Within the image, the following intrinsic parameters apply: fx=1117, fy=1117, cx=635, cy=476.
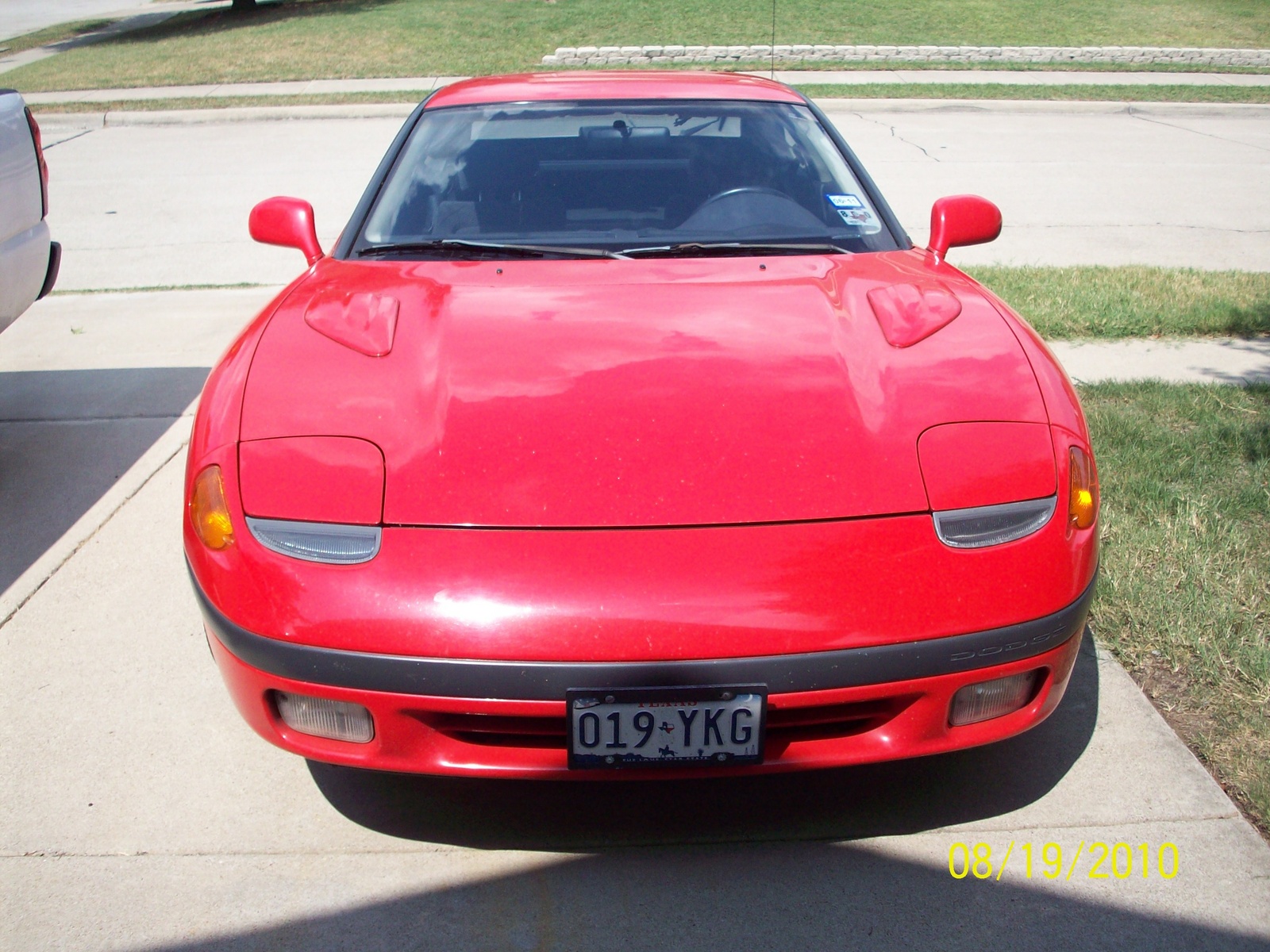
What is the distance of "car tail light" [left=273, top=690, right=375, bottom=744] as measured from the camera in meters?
1.94

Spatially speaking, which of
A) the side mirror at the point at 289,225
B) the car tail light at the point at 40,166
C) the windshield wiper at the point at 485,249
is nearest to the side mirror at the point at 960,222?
the windshield wiper at the point at 485,249

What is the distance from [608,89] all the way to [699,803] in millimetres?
2212

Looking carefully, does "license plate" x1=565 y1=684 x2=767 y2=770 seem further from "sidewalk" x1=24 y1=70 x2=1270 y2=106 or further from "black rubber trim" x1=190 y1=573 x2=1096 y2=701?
"sidewalk" x1=24 y1=70 x2=1270 y2=106

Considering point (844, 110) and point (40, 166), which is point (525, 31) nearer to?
point (844, 110)

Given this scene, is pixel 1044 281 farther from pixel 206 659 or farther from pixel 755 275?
pixel 206 659

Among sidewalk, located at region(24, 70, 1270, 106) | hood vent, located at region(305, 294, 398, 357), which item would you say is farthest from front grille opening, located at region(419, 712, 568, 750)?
sidewalk, located at region(24, 70, 1270, 106)

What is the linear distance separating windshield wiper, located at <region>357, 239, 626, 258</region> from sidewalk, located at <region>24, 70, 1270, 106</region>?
36.9 ft

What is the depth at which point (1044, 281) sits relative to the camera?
603 cm

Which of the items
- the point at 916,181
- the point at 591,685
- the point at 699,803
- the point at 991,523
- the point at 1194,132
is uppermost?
the point at 991,523

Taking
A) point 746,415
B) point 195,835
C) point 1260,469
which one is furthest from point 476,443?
point 1260,469

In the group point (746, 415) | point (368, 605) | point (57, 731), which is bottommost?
point (57, 731)

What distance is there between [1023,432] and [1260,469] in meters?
2.15

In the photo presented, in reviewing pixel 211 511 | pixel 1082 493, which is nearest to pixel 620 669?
pixel 211 511

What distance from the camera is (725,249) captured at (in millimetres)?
2930
